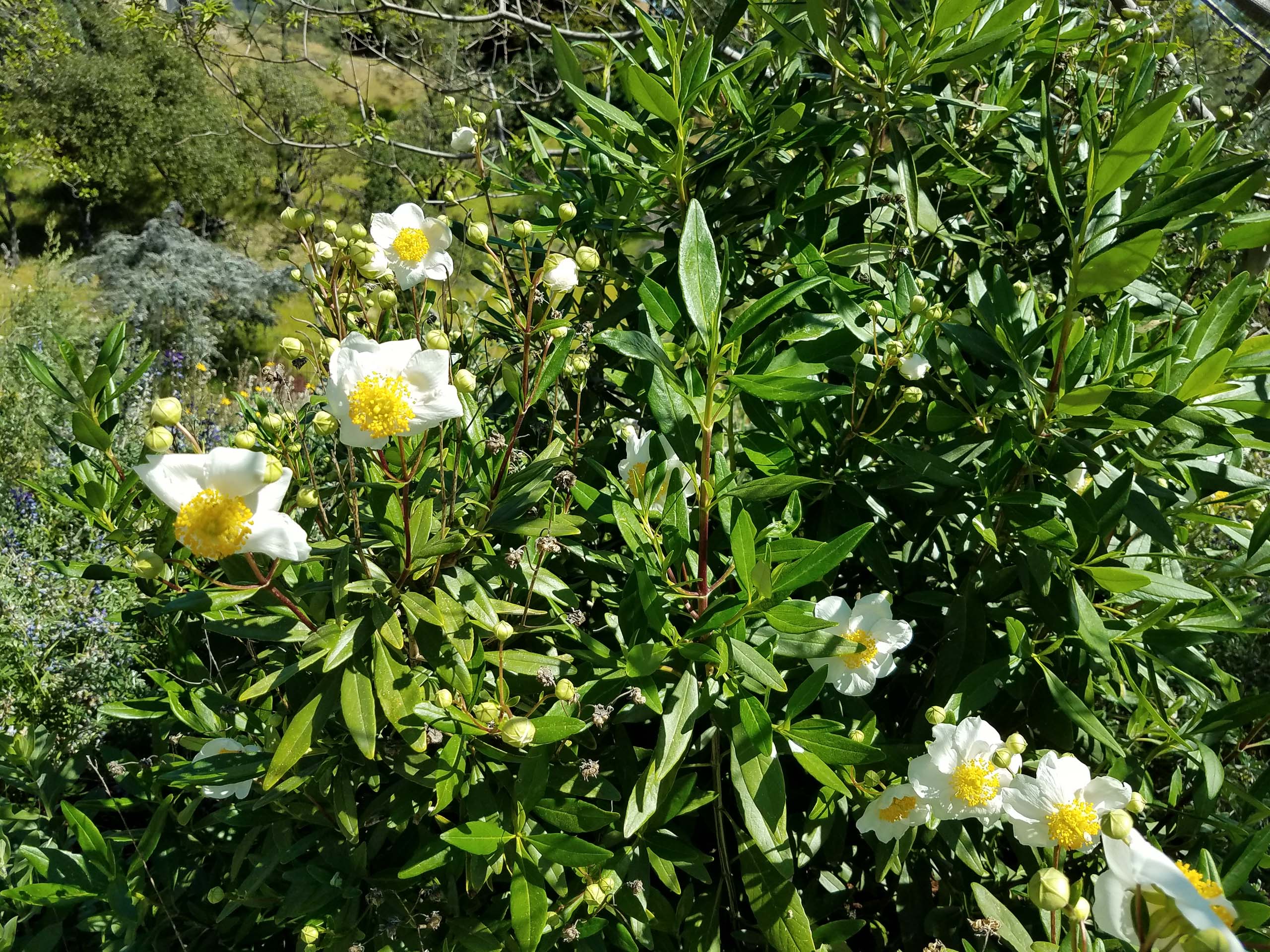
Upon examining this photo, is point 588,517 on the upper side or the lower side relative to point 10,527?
upper

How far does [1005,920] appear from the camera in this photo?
1.30m

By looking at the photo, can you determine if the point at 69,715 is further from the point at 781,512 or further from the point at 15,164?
the point at 15,164

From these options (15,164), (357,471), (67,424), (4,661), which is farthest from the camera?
(15,164)

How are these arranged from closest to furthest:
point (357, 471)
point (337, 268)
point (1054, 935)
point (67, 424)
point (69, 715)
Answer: point (1054, 935) → point (337, 268) → point (357, 471) → point (69, 715) → point (67, 424)

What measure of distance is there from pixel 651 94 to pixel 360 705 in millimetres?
983

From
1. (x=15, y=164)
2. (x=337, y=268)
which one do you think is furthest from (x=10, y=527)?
(x=15, y=164)

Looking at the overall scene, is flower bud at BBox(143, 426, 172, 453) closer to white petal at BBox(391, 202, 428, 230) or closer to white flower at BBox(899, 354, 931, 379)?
white petal at BBox(391, 202, 428, 230)

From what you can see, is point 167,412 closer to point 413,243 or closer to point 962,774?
point 413,243

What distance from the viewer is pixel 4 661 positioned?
3217 mm

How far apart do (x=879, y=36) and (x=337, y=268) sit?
1018 mm

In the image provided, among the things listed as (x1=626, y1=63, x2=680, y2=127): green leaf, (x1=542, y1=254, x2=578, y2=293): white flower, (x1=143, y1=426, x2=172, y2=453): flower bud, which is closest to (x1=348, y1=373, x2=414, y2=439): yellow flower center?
(x1=143, y1=426, x2=172, y2=453): flower bud

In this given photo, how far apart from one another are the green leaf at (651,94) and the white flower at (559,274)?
0.27m

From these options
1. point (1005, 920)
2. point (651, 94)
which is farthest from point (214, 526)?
point (1005, 920)

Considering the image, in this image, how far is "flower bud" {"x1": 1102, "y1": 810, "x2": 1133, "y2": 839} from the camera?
3.06 feet
